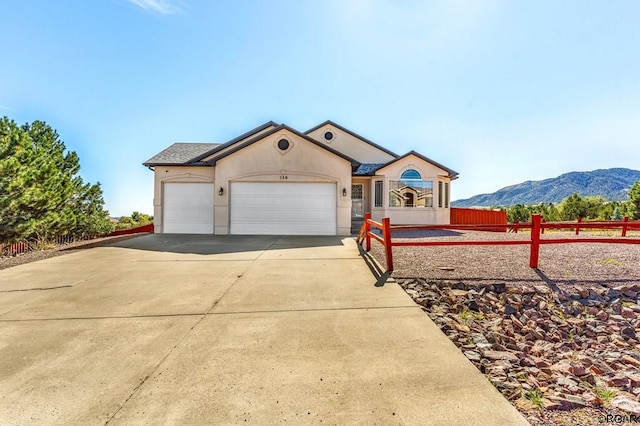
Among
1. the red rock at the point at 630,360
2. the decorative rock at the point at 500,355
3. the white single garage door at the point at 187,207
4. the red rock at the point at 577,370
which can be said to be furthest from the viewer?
the white single garage door at the point at 187,207

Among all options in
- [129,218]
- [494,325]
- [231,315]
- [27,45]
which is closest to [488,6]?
[494,325]

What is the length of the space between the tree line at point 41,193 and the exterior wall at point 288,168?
595cm

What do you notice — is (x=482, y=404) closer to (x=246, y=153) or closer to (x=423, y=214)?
(x=246, y=153)

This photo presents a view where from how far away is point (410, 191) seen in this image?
1764cm

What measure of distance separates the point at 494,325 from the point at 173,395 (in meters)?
3.84

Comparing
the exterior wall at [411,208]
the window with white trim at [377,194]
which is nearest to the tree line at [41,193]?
the window with white trim at [377,194]

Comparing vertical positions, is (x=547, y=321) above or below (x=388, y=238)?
below

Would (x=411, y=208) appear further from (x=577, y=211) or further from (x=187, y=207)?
(x=577, y=211)

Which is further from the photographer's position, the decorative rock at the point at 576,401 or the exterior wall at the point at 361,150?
the exterior wall at the point at 361,150

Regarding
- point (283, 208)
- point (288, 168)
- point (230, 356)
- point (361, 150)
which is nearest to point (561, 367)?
point (230, 356)

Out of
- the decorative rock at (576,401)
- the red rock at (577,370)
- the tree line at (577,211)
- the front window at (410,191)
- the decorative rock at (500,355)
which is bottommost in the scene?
the red rock at (577,370)

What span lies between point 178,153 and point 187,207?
359 cm

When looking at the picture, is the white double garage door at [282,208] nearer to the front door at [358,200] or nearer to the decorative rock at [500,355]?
the front door at [358,200]

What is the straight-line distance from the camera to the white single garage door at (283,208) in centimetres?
1344
